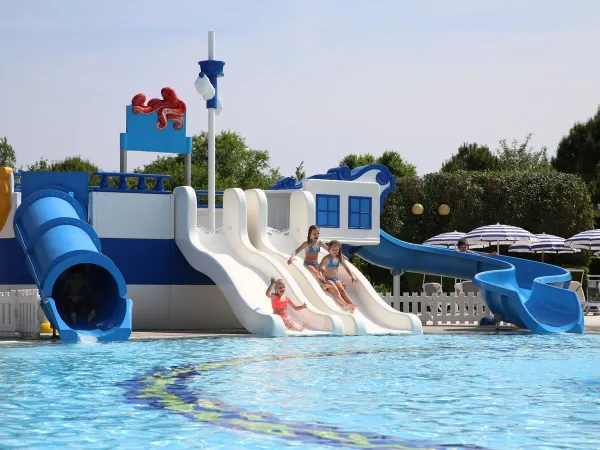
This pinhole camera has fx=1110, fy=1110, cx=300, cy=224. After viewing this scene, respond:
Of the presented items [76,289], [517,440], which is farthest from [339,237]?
[517,440]

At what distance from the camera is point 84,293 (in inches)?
723

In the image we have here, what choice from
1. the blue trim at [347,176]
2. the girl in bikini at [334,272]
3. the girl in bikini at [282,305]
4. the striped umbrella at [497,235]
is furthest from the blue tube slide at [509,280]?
the striped umbrella at [497,235]

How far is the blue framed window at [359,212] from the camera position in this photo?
21844 mm

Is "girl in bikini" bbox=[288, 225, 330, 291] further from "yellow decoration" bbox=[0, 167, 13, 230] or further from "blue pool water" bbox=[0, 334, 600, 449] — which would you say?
"yellow decoration" bbox=[0, 167, 13, 230]

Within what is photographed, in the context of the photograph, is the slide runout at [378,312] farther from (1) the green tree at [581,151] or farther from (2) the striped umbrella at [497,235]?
(1) the green tree at [581,151]

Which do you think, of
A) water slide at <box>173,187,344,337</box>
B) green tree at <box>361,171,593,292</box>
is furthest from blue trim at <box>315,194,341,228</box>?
green tree at <box>361,171,593,292</box>

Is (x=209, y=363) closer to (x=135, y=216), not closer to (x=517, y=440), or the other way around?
(x=517, y=440)

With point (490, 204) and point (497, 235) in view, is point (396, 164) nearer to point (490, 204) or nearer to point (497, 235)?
point (490, 204)

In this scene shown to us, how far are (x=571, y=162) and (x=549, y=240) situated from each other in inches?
1089

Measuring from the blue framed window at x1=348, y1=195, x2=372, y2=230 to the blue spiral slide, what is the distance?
207 inches

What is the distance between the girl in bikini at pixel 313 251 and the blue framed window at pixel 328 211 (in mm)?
1363

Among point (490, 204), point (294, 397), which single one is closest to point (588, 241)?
point (490, 204)

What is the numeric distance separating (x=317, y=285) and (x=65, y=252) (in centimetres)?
472

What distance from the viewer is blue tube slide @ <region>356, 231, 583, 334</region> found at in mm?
20281
